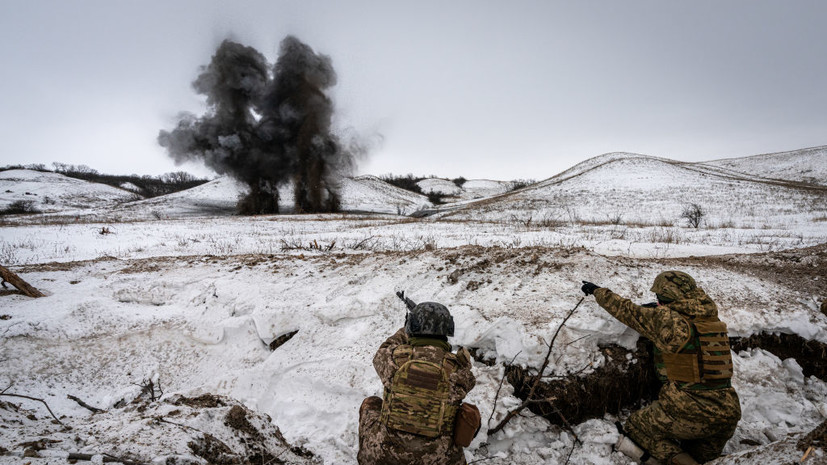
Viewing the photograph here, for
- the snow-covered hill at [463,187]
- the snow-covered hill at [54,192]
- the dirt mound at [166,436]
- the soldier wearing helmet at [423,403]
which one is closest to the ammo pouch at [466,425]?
the soldier wearing helmet at [423,403]

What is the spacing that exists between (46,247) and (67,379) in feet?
33.5

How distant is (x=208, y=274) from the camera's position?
6.38m

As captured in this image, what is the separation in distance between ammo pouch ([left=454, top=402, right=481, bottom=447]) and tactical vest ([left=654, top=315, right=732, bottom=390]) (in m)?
1.83

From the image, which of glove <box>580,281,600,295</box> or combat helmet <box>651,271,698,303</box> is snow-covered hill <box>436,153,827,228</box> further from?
combat helmet <box>651,271,698,303</box>

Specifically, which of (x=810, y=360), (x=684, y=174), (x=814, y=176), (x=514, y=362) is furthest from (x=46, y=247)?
(x=814, y=176)

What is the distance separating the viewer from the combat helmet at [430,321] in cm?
254

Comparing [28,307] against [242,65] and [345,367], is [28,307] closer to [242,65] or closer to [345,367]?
[345,367]

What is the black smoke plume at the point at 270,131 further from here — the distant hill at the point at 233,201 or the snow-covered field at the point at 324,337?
the snow-covered field at the point at 324,337

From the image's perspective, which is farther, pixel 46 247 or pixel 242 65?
pixel 242 65

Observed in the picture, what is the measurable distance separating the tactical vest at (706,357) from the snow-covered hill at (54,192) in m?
50.5

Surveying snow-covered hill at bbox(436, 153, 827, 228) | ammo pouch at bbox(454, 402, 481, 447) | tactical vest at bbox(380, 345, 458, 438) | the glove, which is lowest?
ammo pouch at bbox(454, 402, 481, 447)

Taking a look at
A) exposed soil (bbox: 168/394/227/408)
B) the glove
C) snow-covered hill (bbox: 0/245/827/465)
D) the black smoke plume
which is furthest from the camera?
the black smoke plume

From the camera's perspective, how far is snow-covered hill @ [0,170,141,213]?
130ft

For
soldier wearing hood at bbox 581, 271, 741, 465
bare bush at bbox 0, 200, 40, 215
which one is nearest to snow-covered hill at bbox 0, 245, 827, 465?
soldier wearing hood at bbox 581, 271, 741, 465
